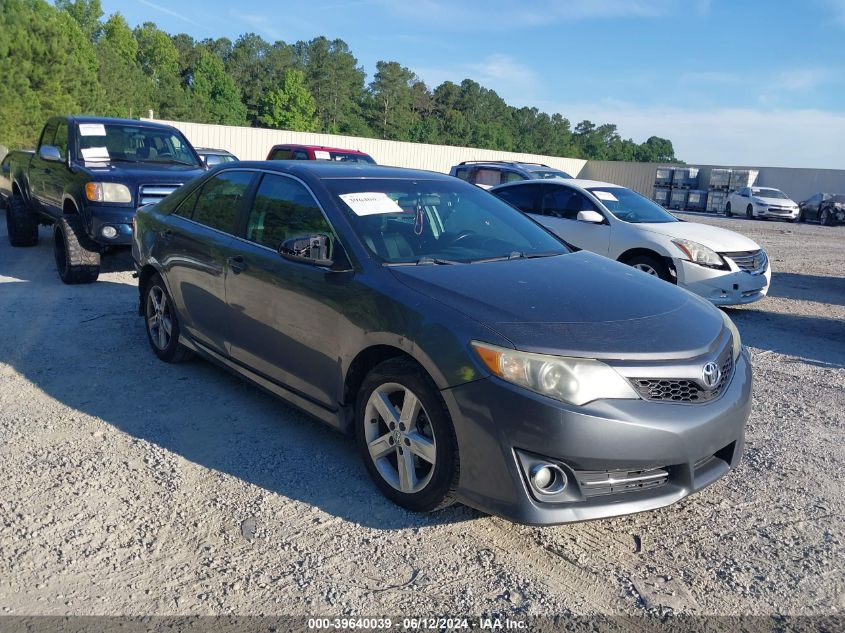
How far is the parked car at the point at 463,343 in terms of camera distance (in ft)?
9.63

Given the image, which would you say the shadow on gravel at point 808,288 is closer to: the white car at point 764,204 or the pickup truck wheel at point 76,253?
the pickup truck wheel at point 76,253

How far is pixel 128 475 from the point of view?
12.3 ft

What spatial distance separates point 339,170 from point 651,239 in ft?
16.9

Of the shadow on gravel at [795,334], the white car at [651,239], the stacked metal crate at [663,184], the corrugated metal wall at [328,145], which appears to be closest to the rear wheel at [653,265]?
the white car at [651,239]

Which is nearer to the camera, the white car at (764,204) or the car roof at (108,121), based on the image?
the car roof at (108,121)

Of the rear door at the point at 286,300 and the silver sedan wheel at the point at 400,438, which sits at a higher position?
the rear door at the point at 286,300

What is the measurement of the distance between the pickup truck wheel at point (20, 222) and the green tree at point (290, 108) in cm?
6989

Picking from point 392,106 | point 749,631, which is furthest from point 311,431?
point 392,106

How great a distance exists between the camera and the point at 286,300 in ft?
13.2

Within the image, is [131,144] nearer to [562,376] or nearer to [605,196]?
[605,196]

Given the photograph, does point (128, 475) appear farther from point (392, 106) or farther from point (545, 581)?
point (392, 106)

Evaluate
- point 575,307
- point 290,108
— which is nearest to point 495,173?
point 575,307

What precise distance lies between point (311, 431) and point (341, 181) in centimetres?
151

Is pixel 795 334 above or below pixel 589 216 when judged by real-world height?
below
